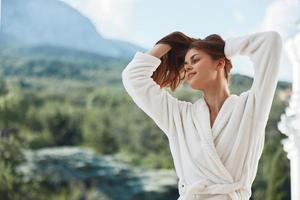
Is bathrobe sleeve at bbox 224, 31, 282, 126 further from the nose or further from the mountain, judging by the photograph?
the mountain

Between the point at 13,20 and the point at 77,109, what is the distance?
0.43 meters

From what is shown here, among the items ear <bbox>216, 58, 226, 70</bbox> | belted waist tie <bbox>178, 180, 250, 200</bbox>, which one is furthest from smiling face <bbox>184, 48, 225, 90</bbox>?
belted waist tie <bbox>178, 180, 250, 200</bbox>

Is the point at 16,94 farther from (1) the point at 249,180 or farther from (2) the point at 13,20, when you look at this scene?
(1) the point at 249,180

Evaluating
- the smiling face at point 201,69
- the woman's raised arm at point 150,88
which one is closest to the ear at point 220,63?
the smiling face at point 201,69

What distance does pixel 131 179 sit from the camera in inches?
93.6

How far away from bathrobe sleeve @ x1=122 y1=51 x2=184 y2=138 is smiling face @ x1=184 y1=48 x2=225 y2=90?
65 millimetres

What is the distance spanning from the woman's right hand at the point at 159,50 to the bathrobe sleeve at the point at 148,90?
0.01 m

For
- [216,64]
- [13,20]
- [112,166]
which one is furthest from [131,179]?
[216,64]

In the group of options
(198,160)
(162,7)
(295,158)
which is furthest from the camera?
(162,7)

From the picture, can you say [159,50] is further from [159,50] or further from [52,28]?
[52,28]

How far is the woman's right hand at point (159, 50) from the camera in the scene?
4.15 feet

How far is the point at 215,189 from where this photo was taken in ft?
3.85

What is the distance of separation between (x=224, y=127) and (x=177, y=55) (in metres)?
0.21

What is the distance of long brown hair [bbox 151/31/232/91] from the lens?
1275mm
